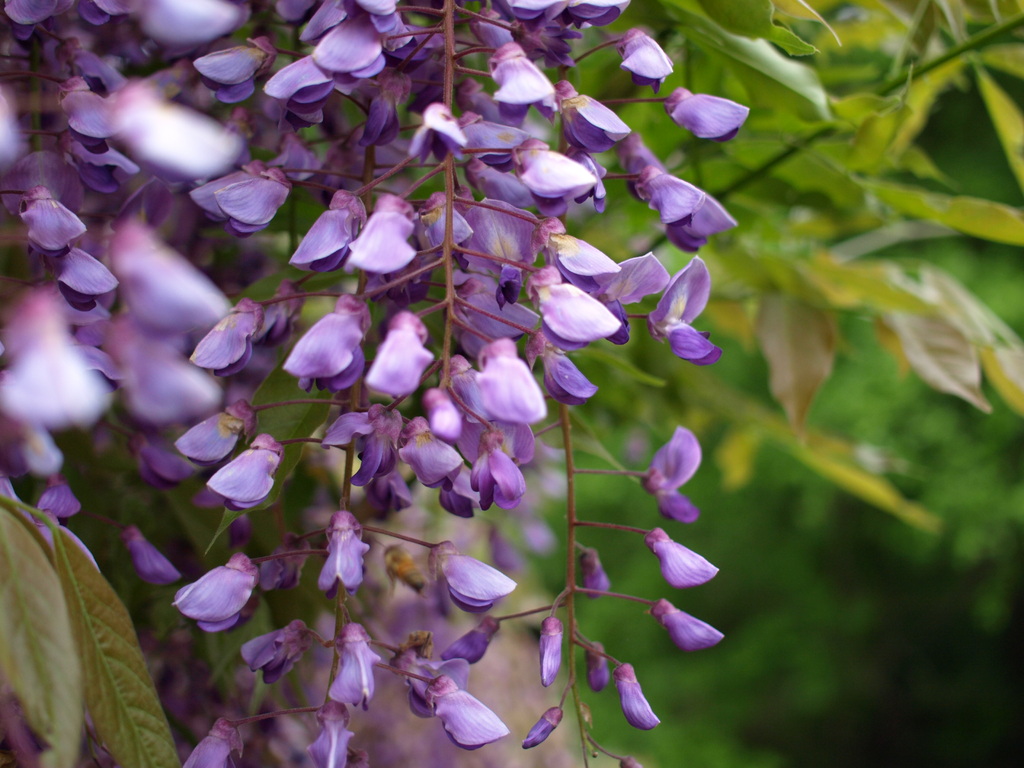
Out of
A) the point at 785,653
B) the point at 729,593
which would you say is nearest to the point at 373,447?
the point at 785,653

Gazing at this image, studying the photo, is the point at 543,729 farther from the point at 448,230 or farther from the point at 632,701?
the point at 448,230

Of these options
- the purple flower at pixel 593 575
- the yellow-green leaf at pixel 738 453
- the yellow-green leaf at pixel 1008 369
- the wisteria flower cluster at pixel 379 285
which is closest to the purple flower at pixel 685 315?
the wisteria flower cluster at pixel 379 285

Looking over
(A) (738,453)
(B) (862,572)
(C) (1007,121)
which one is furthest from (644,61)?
(B) (862,572)

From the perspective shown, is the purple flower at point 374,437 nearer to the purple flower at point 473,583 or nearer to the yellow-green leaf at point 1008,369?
the purple flower at point 473,583

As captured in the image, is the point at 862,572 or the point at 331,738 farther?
the point at 862,572

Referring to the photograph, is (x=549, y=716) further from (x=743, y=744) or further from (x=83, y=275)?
(x=743, y=744)
